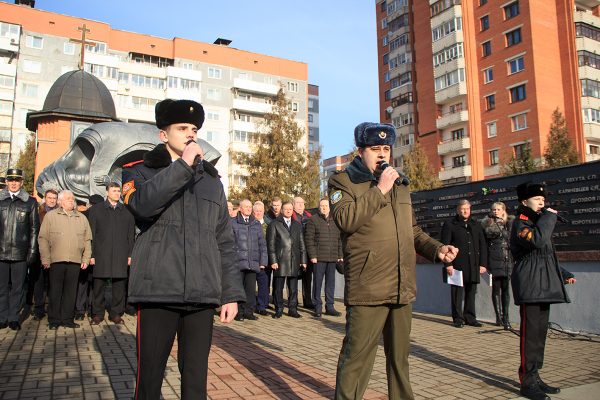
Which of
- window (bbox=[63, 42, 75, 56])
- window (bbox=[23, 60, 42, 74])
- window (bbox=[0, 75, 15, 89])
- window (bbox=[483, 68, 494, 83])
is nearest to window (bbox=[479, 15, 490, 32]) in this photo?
window (bbox=[483, 68, 494, 83])

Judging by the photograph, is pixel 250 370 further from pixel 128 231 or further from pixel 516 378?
pixel 128 231

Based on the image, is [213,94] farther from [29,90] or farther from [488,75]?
[488,75]

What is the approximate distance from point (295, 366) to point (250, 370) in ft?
1.75

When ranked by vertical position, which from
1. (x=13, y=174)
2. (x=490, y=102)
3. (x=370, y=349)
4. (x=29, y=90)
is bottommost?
(x=370, y=349)

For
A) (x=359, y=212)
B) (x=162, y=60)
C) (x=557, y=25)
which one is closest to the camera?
(x=359, y=212)

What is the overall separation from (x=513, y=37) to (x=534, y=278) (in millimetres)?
47988

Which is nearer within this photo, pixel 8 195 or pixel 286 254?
pixel 8 195

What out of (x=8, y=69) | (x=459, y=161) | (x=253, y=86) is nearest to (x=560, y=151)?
(x=459, y=161)

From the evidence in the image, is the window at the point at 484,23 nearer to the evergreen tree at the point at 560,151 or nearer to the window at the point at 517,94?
the window at the point at 517,94

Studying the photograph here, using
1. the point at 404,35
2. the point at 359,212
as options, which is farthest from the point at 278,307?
the point at 404,35

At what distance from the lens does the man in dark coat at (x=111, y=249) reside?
8.40 metres

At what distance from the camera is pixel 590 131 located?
44156mm

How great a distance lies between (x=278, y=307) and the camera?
390 inches

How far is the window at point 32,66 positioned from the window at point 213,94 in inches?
771
